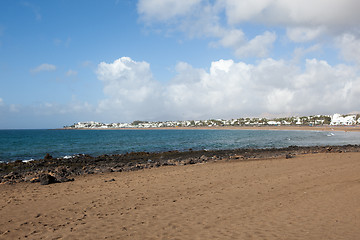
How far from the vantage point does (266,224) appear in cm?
700

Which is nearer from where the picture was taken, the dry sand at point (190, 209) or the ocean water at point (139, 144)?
the dry sand at point (190, 209)

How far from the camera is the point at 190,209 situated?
8562mm

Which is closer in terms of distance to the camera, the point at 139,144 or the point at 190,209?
the point at 190,209

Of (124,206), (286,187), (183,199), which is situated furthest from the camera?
(286,187)

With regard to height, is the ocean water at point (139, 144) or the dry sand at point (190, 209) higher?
the dry sand at point (190, 209)

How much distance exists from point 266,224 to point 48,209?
7675mm

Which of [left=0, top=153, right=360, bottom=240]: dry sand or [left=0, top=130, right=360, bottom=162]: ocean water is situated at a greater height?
[left=0, top=153, right=360, bottom=240]: dry sand

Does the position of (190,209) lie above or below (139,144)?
above

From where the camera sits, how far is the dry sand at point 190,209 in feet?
21.9

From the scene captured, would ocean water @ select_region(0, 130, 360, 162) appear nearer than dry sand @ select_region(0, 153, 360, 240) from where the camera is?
No

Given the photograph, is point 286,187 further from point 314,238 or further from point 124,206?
point 124,206

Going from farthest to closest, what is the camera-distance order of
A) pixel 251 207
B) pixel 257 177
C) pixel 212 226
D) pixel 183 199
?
pixel 257 177
pixel 183 199
pixel 251 207
pixel 212 226

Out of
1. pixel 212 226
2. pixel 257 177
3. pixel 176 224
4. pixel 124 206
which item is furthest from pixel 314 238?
pixel 257 177

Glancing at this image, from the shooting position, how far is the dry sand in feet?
21.9
